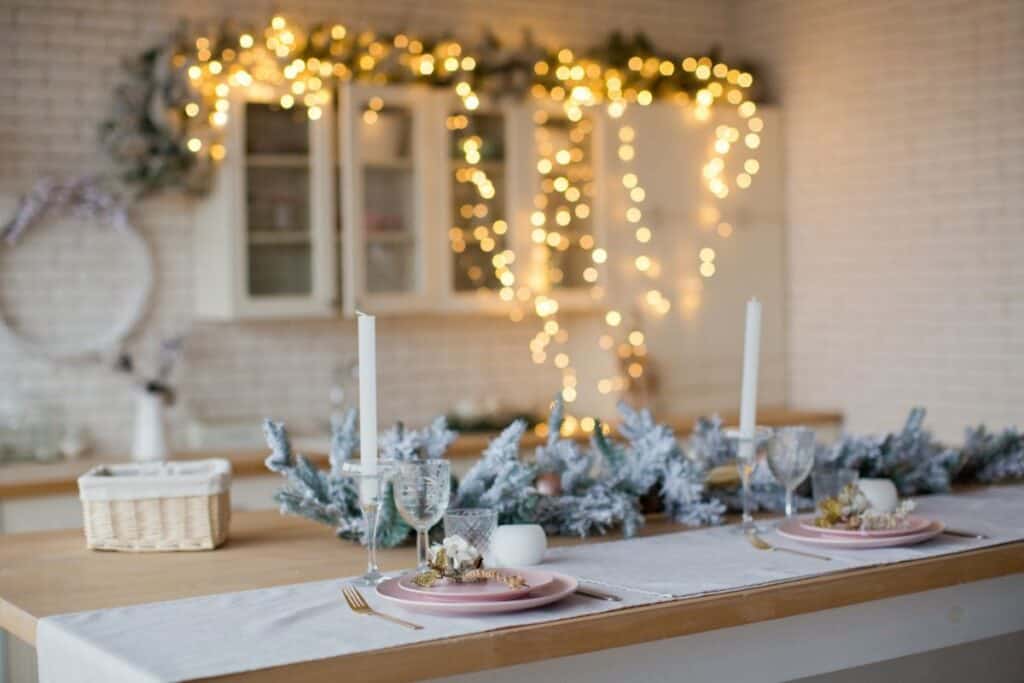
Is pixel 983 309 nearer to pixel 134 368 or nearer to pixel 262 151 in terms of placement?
pixel 262 151

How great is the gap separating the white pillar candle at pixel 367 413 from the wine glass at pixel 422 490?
0.06 meters

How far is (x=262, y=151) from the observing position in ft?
16.5

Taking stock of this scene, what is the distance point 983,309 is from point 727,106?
144cm

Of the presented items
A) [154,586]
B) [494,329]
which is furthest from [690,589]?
[494,329]

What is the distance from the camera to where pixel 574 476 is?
8.77ft

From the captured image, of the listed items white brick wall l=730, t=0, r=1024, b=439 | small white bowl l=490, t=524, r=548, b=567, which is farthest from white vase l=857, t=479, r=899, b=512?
white brick wall l=730, t=0, r=1024, b=439

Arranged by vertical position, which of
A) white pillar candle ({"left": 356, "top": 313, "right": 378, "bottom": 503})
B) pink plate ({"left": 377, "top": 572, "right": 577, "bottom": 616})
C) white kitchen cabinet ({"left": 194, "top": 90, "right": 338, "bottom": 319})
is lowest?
pink plate ({"left": 377, "top": 572, "right": 577, "bottom": 616})

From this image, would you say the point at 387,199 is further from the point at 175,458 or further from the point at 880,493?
the point at 880,493

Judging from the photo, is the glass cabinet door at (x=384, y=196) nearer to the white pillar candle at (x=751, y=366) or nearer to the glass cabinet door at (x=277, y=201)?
the glass cabinet door at (x=277, y=201)

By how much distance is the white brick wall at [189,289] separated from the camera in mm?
4891

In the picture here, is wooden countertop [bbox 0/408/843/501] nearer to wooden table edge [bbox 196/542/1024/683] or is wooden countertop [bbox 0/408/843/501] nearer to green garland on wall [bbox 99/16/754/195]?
green garland on wall [bbox 99/16/754/195]

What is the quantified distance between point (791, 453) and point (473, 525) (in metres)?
0.68

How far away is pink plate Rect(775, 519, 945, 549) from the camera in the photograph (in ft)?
7.96

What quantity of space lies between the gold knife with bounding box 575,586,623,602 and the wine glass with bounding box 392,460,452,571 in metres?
0.23
